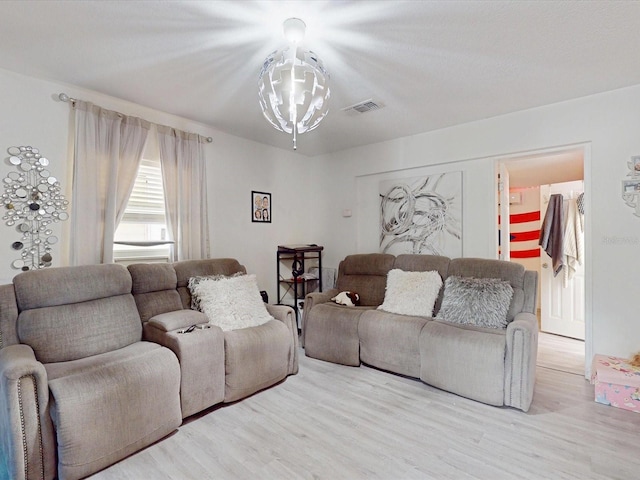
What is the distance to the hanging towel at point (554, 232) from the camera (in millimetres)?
4082

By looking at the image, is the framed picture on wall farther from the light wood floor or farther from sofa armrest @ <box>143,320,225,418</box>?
the light wood floor

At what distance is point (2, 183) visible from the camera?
2287 mm

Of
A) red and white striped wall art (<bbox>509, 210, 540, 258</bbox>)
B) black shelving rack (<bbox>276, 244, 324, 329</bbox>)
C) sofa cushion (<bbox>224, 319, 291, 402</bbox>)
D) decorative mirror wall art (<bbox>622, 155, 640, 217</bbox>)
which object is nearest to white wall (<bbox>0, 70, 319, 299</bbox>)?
black shelving rack (<bbox>276, 244, 324, 329</bbox>)

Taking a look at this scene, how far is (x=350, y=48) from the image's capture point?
206 centimetres

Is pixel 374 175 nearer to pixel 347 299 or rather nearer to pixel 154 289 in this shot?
pixel 347 299

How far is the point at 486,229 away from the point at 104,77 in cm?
366

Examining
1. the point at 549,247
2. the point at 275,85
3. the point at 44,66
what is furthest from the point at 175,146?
the point at 549,247

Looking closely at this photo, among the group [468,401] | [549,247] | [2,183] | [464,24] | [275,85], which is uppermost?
[464,24]

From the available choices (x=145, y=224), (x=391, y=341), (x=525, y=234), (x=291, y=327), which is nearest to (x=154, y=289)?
(x=145, y=224)

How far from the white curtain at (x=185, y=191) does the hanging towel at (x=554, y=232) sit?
424cm

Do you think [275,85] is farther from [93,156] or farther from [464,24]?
[93,156]

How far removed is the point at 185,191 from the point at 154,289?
1050 mm

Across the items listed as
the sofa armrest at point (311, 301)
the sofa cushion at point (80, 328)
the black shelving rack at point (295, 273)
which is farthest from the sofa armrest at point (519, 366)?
the sofa cushion at point (80, 328)

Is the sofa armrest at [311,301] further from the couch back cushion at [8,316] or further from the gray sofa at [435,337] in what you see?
the couch back cushion at [8,316]
